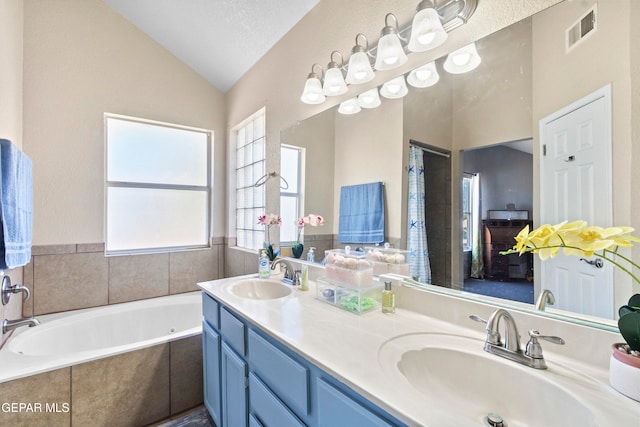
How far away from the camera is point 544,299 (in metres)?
0.90

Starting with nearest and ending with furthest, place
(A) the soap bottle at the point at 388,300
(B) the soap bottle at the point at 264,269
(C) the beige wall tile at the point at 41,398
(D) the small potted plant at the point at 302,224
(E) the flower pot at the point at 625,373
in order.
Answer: (E) the flower pot at the point at 625,373 → (A) the soap bottle at the point at 388,300 → (C) the beige wall tile at the point at 41,398 → (D) the small potted plant at the point at 302,224 → (B) the soap bottle at the point at 264,269

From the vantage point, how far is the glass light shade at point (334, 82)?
5.38ft

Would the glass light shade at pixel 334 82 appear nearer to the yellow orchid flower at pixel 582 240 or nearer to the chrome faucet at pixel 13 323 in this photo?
the yellow orchid flower at pixel 582 240

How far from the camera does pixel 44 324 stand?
83.7 inches

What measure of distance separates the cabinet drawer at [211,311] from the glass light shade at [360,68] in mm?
1507

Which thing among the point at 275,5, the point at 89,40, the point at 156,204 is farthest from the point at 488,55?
the point at 89,40

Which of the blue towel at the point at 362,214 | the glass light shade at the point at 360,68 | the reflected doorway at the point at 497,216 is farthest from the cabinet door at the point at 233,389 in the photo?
the glass light shade at the point at 360,68

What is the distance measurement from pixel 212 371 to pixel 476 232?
1.66 m

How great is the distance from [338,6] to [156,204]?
8.02 feet

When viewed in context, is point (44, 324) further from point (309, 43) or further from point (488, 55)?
point (488, 55)

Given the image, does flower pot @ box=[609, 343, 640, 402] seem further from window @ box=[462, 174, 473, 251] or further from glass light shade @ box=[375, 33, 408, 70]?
glass light shade @ box=[375, 33, 408, 70]

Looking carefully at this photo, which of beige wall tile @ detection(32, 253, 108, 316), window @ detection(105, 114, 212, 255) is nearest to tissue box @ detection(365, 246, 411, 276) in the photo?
window @ detection(105, 114, 212, 255)

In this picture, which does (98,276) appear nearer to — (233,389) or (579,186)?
(233,389)

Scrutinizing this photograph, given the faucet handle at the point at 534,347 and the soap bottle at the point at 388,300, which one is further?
the soap bottle at the point at 388,300
